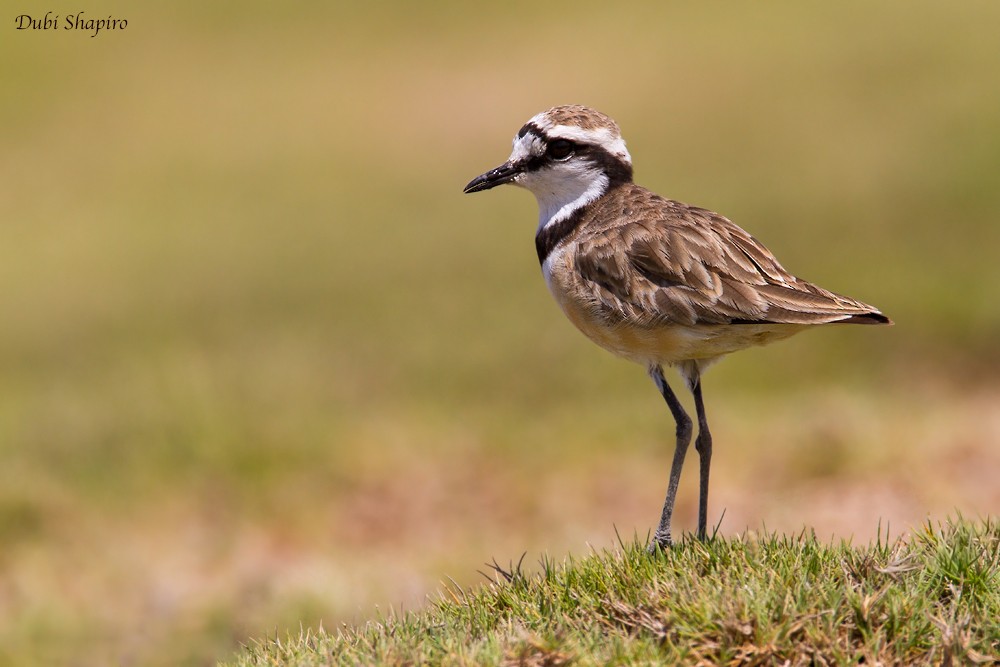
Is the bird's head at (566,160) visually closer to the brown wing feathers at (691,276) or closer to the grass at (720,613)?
the brown wing feathers at (691,276)

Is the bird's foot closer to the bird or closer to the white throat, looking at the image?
the bird

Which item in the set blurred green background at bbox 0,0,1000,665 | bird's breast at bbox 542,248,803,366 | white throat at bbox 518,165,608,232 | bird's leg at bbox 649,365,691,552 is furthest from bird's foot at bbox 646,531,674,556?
white throat at bbox 518,165,608,232

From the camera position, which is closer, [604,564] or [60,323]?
[604,564]

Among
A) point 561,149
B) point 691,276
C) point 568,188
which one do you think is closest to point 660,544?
point 691,276

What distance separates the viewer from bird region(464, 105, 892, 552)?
235 inches

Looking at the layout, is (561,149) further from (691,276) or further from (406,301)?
(406,301)

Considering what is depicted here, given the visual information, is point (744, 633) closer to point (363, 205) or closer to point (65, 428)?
point (65, 428)

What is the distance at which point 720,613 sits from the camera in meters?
4.48

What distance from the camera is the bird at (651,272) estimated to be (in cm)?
596

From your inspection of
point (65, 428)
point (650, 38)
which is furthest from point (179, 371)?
point (650, 38)

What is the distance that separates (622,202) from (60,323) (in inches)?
455

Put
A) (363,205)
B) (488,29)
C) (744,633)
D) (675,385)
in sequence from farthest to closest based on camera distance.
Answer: (488,29), (363,205), (675,385), (744,633)

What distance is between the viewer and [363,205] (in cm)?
2036

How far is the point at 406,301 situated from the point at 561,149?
28.8ft
